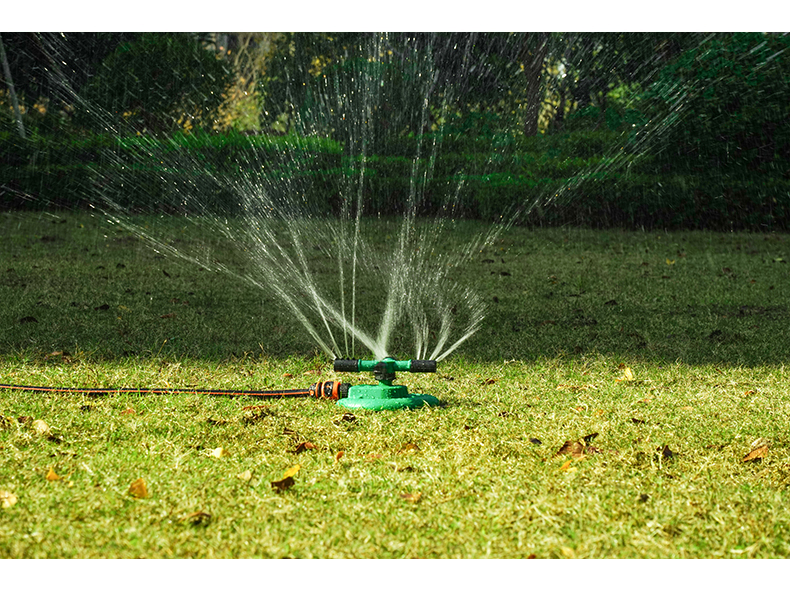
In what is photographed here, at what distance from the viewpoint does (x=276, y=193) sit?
45.2 feet

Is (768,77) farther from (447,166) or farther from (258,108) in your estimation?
(258,108)

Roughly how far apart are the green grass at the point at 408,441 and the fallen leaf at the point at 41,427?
1 centimetres

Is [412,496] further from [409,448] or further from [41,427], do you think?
[41,427]

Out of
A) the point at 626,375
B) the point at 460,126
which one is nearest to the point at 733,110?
the point at 460,126

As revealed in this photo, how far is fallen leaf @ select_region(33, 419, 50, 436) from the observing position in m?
2.57

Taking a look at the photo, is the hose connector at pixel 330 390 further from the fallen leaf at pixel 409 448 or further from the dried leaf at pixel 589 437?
the dried leaf at pixel 589 437

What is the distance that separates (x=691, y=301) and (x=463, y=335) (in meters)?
2.23

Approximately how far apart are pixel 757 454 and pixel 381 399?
1.30 metres

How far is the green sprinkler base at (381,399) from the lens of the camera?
9.62 feet

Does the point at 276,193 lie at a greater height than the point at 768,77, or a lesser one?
lesser

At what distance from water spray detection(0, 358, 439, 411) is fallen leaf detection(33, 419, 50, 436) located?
0.43 m

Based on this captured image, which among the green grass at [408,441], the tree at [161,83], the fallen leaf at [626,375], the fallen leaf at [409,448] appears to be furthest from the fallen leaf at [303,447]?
the tree at [161,83]

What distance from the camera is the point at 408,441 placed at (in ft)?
8.48

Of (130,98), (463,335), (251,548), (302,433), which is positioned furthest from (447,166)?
(251,548)
